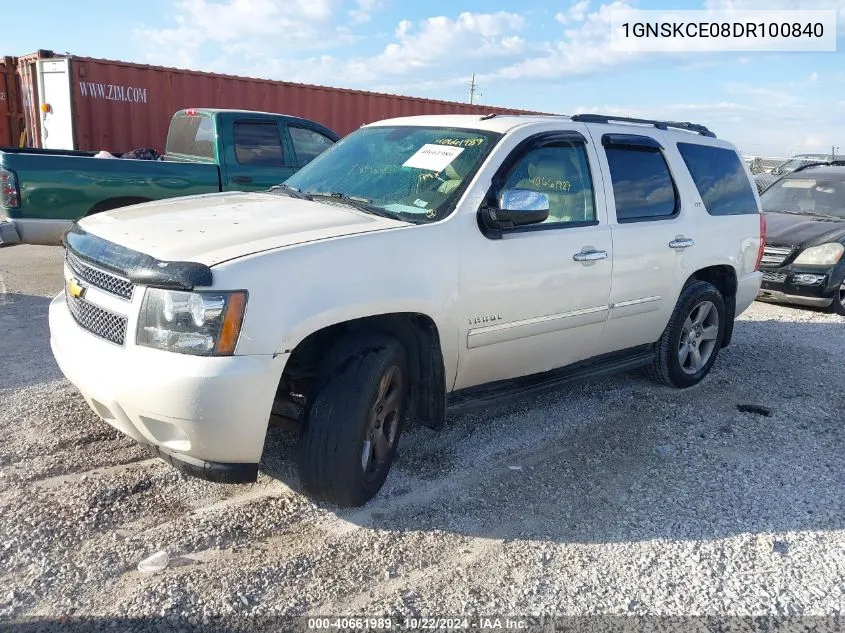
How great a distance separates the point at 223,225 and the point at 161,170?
4.24 metres

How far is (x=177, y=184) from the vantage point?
714 cm

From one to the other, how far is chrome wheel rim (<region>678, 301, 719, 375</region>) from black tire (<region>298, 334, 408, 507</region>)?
2821 mm

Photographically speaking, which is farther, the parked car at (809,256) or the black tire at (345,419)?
the parked car at (809,256)

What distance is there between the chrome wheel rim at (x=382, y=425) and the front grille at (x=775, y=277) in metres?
6.11

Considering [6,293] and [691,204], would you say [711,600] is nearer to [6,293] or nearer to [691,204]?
[691,204]

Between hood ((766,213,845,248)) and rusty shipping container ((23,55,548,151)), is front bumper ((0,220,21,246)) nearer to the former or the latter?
rusty shipping container ((23,55,548,151))

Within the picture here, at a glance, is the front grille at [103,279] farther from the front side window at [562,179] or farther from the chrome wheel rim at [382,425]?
the front side window at [562,179]

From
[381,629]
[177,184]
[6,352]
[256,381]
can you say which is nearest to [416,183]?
[256,381]

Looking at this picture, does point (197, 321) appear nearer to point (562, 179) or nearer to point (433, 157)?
point (433, 157)

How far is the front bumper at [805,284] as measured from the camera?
777 cm

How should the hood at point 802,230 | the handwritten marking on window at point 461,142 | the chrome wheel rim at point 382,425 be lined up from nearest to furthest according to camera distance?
the chrome wheel rim at point 382,425
the handwritten marking on window at point 461,142
the hood at point 802,230

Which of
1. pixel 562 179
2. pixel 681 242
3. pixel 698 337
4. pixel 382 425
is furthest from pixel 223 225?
pixel 698 337

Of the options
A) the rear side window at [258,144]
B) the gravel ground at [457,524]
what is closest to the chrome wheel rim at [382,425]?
the gravel ground at [457,524]

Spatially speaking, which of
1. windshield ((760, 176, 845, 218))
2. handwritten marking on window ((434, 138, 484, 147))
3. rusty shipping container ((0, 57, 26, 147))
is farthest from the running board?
rusty shipping container ((0, 57, 26, 147))
